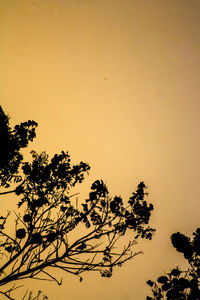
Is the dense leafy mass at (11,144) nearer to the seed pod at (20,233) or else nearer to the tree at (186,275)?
the seed pod at (20,233)

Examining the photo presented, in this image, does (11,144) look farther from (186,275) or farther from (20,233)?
(186,275)

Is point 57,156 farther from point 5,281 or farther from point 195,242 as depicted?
point 195,242

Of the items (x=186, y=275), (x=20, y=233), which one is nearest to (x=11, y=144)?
(x=20, y=233)

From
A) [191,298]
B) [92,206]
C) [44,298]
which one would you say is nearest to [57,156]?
[92,206]

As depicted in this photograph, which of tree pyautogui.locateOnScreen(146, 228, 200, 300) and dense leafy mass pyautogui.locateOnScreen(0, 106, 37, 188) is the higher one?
dense leafy mass pyautogui.locateOnScreen(0, 106, 37, 188)

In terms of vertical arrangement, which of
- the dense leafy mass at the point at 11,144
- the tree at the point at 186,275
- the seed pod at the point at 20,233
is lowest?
the tree at the point at 186,275

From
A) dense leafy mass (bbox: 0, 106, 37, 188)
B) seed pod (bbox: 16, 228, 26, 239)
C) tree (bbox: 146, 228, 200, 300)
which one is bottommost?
tree (bbox: 146, 228, 200, 300)

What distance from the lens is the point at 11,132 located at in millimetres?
7664

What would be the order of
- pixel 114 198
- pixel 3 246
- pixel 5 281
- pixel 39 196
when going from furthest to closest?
1. pixel 114 198
2. pixel 39 196
3. pixel 3 246
4. pixel 5 281

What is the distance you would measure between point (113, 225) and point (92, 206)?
1.03 m

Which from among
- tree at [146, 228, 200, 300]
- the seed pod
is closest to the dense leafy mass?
the seed pod

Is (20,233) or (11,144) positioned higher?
(11,144)

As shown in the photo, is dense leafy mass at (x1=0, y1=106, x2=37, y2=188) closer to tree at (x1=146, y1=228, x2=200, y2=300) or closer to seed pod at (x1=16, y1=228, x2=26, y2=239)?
seed pod at (x1=16, y1=228, x2=26, y2=239)

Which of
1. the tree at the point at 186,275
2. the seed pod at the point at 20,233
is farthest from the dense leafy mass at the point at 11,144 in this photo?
the tree at the point at 186,275
